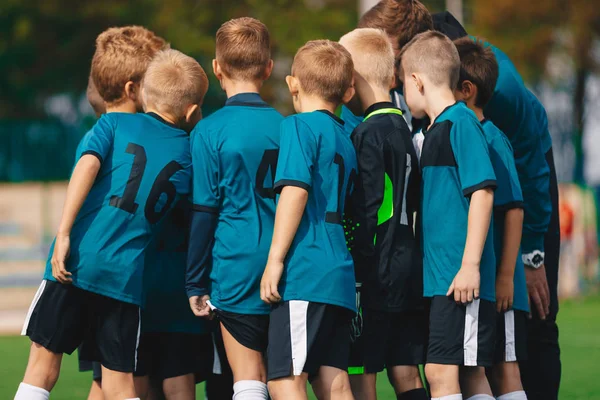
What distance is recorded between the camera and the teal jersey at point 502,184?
4.52 metres

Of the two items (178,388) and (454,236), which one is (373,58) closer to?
(454,236)

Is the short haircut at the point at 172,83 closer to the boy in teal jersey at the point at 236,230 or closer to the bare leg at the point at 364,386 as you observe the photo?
the boy in teal jersey at the point at 236,230

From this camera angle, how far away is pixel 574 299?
681 inches

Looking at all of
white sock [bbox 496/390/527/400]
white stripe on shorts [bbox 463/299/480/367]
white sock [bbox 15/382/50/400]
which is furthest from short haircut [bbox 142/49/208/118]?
white sock [bbox 496/390/527/400]

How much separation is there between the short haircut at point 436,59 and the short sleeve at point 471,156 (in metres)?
0.28

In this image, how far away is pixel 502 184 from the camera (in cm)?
454

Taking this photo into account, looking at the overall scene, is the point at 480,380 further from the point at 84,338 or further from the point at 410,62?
the point at 84,338

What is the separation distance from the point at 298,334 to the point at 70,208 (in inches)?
46.1

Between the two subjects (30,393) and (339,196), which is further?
(30,393)

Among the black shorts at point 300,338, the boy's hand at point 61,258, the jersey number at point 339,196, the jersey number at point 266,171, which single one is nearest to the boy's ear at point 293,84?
the jersey number at point 266,171

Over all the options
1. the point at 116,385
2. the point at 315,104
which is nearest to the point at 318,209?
the point at 315,104

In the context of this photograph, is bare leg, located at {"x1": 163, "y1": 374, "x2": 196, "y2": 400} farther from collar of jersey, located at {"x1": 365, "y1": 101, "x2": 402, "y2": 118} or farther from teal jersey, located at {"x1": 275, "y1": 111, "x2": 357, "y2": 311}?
collar of jersey, located at {"x1": 365, "y1": 101, "x2": 402, "y2": 118}

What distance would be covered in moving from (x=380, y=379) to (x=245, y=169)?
3.89 metres

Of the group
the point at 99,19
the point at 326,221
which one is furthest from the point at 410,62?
the point at 99,19
